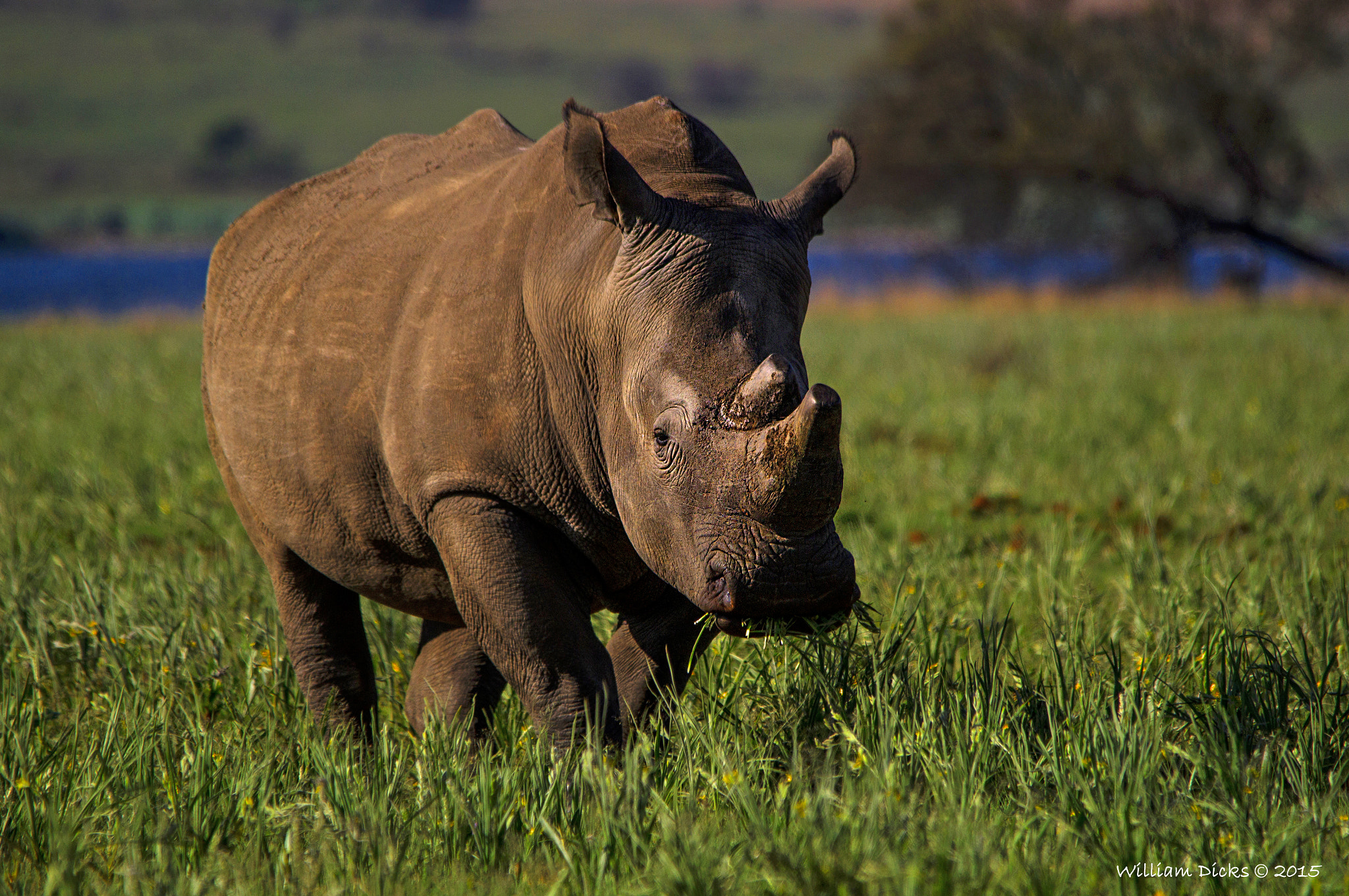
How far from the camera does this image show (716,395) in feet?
7.73

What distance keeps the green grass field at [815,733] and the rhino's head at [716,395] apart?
1.45 ft

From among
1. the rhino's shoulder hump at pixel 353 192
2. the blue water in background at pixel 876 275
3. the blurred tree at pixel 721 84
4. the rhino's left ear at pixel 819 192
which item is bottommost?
the blue water in background at pixel 876 275

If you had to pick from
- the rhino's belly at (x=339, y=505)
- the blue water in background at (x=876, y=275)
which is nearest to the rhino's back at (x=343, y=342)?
the rhino's belly at (x=339, y=505)

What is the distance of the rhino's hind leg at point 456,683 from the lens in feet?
11.3

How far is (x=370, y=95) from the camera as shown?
123 m

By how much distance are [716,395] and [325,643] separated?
5.82 ft

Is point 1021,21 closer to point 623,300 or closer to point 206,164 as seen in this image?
point 623,300

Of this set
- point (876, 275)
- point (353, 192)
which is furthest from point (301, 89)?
point (353, 192)

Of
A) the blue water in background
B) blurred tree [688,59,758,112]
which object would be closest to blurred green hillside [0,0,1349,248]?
blurred tree [688,59,758,112]

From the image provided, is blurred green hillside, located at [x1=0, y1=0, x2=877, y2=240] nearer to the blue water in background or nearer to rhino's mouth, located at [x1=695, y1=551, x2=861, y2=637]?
the blue water in background

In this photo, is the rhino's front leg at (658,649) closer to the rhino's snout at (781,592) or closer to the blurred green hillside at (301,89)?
the rhino's snout at (781,592)

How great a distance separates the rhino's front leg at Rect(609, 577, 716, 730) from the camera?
10.0 ft

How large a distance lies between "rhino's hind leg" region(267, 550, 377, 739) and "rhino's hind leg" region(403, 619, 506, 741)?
0.17 m

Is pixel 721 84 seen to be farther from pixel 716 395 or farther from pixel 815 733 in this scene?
pixel 716 395
